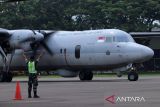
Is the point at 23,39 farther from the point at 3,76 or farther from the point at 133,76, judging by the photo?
the point at 133,76

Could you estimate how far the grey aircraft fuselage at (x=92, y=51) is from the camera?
36156 mm

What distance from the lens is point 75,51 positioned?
1495 inches

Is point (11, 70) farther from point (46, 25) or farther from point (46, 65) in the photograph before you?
point (46, 25)

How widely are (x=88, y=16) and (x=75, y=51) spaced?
3223 centimetres

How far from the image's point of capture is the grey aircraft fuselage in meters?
36.2

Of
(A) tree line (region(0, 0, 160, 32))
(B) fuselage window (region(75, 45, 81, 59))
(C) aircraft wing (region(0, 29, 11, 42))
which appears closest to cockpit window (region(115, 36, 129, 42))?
(B) fuselage window (region(75, 45, 81, 59))

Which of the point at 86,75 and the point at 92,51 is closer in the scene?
the point at 92,51

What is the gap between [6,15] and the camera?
232 ft

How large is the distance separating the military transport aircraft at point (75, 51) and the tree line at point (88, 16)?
93.7ft

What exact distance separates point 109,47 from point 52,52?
4.55 meters

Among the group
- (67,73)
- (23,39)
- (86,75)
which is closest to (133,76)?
(86,75)

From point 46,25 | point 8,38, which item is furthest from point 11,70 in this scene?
point 46,25

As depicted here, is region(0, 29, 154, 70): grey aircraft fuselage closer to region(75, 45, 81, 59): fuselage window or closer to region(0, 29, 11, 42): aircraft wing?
region(75, 45, 81, 59): fuselage window

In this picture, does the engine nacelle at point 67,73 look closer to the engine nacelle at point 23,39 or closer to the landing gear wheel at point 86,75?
the landing gear wheel at point 86,75
